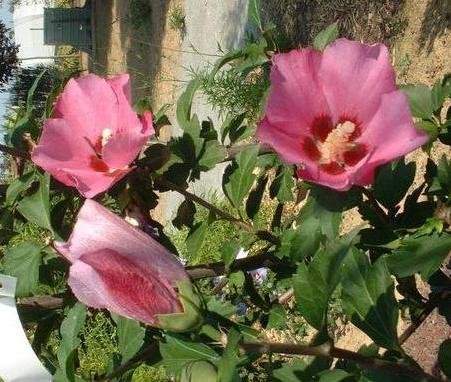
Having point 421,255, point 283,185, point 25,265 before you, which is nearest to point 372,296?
point 421,255

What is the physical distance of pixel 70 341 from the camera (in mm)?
966

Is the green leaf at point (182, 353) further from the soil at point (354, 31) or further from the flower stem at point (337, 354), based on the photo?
the soil at point (354, 31)

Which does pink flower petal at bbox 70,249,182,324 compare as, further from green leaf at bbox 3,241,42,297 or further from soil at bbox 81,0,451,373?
soil at bbox 81,0,451,373

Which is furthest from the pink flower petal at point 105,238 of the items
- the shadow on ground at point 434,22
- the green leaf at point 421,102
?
the shadow on ground at point 434,22

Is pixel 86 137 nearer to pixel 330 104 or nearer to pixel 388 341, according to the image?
pixel 330 104

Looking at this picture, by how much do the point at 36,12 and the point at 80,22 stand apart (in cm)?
163

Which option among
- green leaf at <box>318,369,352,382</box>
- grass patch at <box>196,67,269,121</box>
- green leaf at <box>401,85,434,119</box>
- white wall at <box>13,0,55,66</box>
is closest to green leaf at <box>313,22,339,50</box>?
green leaf at <box>401,85,434,119</box>

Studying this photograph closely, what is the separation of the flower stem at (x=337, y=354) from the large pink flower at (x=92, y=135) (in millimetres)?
250

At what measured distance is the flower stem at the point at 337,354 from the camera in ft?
2.54

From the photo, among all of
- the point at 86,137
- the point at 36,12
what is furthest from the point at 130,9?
the point at 86,137

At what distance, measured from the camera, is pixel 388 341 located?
854 mm

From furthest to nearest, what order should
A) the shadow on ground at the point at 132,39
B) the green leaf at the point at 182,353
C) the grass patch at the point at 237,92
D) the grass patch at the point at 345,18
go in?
1. the shadow on ground at the point at 132,39
2. the grass patch at the point at 237,92
3. the grass patch at the point at 345,18
4. the green leaf at the point at 182,353

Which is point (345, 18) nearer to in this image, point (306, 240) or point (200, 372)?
point (306, 240)

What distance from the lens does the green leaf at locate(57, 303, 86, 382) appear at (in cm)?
92
